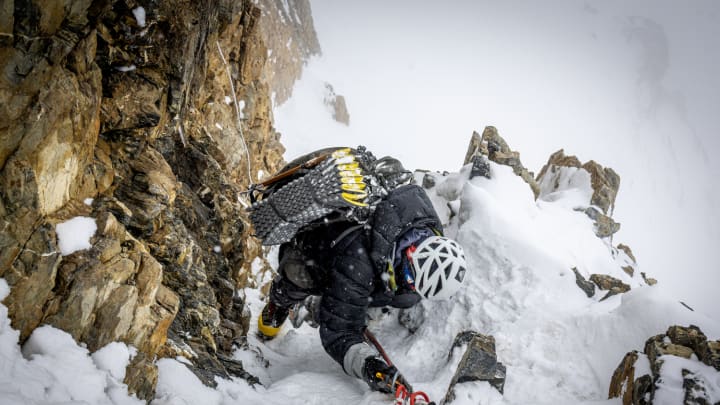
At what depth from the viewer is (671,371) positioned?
312cm

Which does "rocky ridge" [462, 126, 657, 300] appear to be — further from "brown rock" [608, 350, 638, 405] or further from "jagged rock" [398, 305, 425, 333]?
"brown rock" [608, 350, 638, 405]

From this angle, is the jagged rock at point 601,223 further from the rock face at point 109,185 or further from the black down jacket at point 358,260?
the rock face at point 109,185

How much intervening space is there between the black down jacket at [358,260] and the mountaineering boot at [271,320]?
1231 mm

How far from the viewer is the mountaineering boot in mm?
5148

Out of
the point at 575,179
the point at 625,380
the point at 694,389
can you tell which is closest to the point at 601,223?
the point at 575,179

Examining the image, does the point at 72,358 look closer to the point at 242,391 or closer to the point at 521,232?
the point at 242,391

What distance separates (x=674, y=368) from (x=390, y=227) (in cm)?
287

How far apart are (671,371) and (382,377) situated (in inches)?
101

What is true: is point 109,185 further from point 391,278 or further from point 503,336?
point 503,336

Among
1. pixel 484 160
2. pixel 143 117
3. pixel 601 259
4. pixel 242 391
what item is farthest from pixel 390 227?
pixel 601 259

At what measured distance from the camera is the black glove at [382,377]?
132 inches

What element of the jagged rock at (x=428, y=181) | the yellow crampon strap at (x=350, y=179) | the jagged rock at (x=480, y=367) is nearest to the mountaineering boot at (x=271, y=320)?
the yellow crampon strap at (x=350, y=179)

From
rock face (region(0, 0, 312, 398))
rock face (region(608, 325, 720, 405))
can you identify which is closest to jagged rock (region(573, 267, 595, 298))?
rock face (region(608, 325, 720, 405))

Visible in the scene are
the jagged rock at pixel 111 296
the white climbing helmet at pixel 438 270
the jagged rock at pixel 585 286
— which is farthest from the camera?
the jagged rock at pixel 585 286
